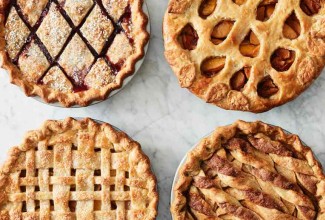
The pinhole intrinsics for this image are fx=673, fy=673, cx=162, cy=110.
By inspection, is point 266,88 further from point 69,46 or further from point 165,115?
point 69,46

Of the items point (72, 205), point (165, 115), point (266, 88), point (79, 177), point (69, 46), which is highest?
point (69, 46)

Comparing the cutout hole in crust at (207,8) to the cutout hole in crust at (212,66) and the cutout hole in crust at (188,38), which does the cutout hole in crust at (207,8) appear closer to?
the cutout hole in crust at (188,38)

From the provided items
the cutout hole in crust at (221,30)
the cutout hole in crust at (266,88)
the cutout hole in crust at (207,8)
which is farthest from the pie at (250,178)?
the cutout hole in crust at (207,8)

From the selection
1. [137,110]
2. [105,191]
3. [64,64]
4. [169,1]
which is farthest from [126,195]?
[169,1]

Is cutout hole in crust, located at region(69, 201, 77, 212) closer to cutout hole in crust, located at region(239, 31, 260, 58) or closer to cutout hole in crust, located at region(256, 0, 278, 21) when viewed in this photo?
cutout hole in crust, located at region(239, 31, 260, 58)

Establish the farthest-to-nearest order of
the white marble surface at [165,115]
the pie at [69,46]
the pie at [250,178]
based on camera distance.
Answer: the white marble surface at [165,115], the pie at [69,46], the pie at [250,178]

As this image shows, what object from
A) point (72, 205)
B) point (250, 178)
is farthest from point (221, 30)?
point (72, 205)

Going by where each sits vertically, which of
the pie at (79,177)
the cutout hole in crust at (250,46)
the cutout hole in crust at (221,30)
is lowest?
the pie at (79,177)
